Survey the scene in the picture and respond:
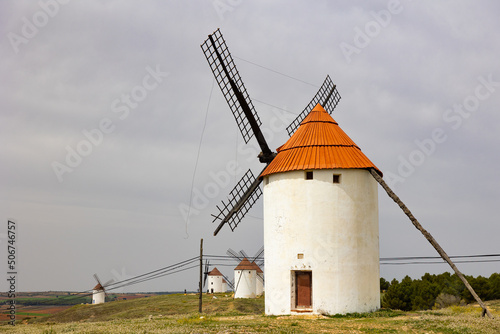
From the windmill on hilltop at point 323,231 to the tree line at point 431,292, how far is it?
49.2ft

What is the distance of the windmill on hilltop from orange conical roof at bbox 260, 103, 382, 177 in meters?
0.05

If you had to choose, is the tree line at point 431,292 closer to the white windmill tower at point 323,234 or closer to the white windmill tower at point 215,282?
the white windmill tower at point 323,234

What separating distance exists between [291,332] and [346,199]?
7.64 meters

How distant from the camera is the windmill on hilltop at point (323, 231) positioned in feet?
70.7

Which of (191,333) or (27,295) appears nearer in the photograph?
(191,333)

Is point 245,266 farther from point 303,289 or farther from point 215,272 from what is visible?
point 303,289

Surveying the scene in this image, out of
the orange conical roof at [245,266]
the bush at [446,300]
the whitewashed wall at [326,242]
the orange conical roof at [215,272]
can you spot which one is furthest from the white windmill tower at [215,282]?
the whitewashed wall at [326,242]

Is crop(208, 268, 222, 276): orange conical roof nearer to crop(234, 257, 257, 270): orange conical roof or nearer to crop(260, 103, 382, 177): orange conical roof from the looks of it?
crop(234, 257, 257, 270): orange conical roof

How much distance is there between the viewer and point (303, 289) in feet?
71.9

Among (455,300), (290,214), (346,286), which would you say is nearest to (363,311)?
(346,286)

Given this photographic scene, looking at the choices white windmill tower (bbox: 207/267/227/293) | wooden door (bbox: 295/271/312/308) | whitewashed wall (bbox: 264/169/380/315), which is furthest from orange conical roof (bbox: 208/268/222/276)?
wooden door (bbox: 295/271/312/308)

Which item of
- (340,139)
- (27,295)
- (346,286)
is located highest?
(340,139)

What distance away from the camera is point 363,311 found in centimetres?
2178

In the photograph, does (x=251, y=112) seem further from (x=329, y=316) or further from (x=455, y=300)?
(x=455, y=300)
